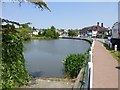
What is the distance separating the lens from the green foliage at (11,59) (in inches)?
426

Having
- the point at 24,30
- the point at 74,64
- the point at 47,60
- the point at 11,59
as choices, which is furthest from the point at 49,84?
the point at 47,60

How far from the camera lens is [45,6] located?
1208 centimetres

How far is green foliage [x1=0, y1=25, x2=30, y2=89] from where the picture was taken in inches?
426

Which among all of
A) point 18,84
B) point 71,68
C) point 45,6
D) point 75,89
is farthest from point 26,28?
point 71,68

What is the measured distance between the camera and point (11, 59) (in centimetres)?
1129

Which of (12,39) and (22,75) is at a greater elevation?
(12,39)

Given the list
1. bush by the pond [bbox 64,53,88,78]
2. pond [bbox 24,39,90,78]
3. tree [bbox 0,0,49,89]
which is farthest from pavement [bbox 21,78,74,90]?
bush by the pond [bbox 64,53,88,78]

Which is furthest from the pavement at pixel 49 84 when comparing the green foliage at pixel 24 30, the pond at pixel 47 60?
the green foliage at pixel 24 30

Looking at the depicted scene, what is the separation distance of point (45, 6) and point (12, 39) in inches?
79.0

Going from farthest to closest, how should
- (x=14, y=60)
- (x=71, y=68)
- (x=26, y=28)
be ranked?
1. (x=71, y=68)
2. (x=26, y=28)
3. (x=14, y=60)

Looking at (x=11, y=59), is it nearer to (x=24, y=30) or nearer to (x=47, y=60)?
(x=24, y=30)

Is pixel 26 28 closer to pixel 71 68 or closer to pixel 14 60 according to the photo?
pixel 14 60

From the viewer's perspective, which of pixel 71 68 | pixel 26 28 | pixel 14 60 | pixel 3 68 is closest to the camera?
pixel 3 68

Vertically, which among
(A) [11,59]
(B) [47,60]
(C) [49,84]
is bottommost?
(B) [47,60]
